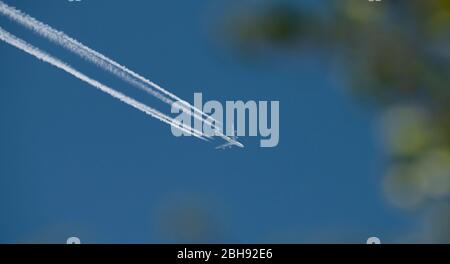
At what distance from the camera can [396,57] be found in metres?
1.47

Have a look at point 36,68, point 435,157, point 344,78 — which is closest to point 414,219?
point 344,78

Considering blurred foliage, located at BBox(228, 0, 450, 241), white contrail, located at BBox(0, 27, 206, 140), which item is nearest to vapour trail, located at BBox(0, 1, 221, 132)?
white contrail, located at BBox(0, 27, 206, 140)

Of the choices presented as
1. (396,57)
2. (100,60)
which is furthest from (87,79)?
(396,57)

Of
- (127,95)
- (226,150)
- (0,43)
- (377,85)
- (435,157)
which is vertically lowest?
(435,157)

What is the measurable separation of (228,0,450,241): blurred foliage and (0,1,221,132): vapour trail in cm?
38

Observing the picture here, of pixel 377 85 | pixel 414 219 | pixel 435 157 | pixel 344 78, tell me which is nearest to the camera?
pixel 435 157

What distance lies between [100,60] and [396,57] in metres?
0.84

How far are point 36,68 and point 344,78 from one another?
2.79ft

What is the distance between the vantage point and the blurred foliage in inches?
46.6

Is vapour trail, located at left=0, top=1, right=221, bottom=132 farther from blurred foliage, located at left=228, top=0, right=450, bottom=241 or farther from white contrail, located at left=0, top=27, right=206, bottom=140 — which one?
blurred foliage, located at left=228, top=0, right=450, bottom=241

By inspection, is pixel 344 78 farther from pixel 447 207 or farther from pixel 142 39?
pixel 142 39

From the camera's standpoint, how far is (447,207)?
172 centimetres

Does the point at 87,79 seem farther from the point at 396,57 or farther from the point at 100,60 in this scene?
the point at 396,57
